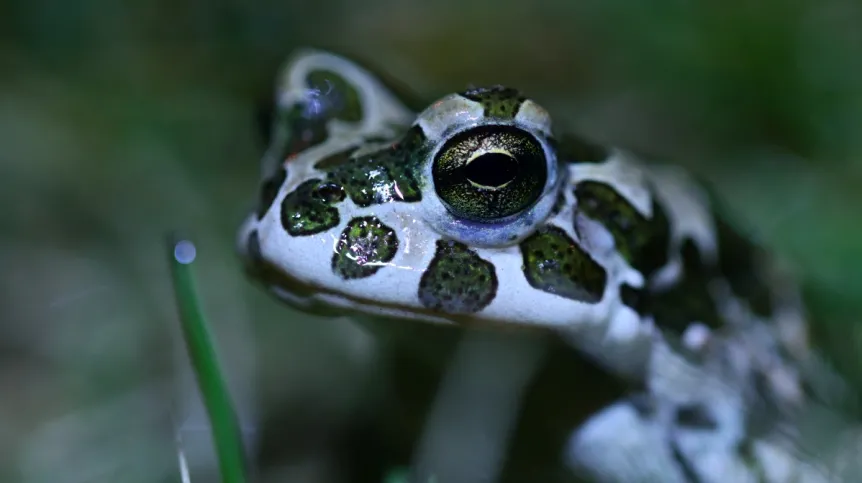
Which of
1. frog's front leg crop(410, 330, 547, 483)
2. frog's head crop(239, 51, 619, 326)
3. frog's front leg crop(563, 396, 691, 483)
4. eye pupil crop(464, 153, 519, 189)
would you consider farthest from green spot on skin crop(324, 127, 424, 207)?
frog's front leg crop(563, 396, 691, 483)

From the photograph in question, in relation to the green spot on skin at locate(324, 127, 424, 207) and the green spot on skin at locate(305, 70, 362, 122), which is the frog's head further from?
the green spot on skin at locate(305, 70, 362, 122)

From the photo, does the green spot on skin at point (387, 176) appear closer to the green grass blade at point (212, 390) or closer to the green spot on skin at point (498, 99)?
the green spot on skin at point (498, 99)

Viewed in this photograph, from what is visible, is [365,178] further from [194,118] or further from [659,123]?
[659,123]

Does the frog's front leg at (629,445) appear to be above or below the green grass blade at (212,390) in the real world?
below

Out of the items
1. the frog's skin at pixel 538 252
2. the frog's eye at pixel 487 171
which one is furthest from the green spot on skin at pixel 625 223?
the frog's eye at pixel 487 171

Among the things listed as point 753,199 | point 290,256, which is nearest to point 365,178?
point 290,256

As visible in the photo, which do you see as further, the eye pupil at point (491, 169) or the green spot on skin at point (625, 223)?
the green spot on skin at point (625, 223)

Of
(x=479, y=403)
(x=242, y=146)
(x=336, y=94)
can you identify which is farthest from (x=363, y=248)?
(x=242, y=146)
